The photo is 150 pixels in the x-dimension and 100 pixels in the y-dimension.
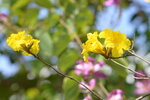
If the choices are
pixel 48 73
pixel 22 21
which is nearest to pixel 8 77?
pixel 48 73

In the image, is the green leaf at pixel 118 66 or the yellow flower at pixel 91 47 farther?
the green leaf at pixel 118 66

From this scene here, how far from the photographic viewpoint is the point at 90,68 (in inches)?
56.8

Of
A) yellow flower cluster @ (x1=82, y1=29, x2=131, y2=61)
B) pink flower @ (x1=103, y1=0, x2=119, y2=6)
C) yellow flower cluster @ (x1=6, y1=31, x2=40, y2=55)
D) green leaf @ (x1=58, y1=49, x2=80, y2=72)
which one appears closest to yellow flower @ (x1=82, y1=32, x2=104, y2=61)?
yellow flower cluster @ (x1=82, y1=29, x2=131, y2=61)

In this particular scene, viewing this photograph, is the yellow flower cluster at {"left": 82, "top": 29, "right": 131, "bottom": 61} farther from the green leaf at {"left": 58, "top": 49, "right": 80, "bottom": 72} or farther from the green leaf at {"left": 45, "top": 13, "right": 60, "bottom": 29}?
the green leaf at {"left": 45, "top": 13, "right": 60, "bottom": 29}

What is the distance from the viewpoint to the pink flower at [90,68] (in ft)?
4.59

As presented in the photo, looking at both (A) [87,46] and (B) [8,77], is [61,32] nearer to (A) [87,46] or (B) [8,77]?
(A) [87,46]

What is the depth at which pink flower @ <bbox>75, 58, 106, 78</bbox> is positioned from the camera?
1.40m

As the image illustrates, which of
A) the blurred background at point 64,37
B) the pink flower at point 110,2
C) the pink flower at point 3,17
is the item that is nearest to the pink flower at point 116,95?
the blurred background at point 64,37

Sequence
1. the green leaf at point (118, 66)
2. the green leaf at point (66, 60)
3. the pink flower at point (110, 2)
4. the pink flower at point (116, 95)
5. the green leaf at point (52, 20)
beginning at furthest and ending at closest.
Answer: the pink flower at point (110, 2), the green leaf at point (52, 20), the green leaf at point (66, 60), the pink flower at point (116, 95), the green leaf at point (118, 66)

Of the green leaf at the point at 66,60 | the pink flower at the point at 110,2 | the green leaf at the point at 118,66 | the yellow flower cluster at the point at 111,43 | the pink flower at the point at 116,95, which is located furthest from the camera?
the pink flower at the point at 110,2

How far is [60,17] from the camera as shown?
1624mm

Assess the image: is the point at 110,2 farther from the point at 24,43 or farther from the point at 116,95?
the point at 24,43

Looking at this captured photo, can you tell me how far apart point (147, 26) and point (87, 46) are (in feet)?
4.22

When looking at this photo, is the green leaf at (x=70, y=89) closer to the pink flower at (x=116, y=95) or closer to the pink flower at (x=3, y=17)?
the pink flower at (x=116, y=95)
